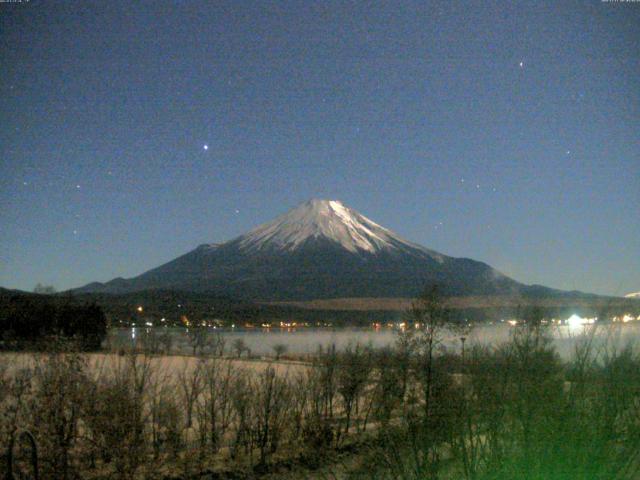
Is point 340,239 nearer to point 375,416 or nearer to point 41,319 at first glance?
point 41,319

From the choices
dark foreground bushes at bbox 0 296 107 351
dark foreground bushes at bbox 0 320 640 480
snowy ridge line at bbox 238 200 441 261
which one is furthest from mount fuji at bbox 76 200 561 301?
dark foreground bushes at bbox 0 320 640 480

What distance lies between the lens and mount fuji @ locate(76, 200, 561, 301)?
149m

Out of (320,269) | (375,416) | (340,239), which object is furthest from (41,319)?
(340,239)

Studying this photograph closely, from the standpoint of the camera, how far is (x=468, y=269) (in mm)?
169375

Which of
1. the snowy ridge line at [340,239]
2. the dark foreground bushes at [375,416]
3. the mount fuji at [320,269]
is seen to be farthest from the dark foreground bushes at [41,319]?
the snowy ridge line at [340,239]

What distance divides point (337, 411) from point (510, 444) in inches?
758

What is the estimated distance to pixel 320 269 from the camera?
539 feet

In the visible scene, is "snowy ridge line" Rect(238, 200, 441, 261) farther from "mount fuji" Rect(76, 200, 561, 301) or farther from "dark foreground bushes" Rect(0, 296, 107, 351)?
"dark foreground bushes" Rect(0, 296, 107, 351)

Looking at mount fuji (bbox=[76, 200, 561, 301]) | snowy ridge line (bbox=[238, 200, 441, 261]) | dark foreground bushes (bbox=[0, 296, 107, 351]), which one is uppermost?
snowy ridge line (bbox=[238, 200, 441, 261])

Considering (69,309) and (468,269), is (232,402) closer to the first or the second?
(69,309)

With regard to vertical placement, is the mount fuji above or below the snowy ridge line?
below

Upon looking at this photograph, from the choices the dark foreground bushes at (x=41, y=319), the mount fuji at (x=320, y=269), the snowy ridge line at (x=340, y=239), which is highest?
the snowy ridge line at (x=340, y=239)

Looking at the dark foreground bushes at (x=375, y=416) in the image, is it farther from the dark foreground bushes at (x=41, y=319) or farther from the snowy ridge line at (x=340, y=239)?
the snowy ridge line at (x=340, y=239)

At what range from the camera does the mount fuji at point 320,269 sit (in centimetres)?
14938
